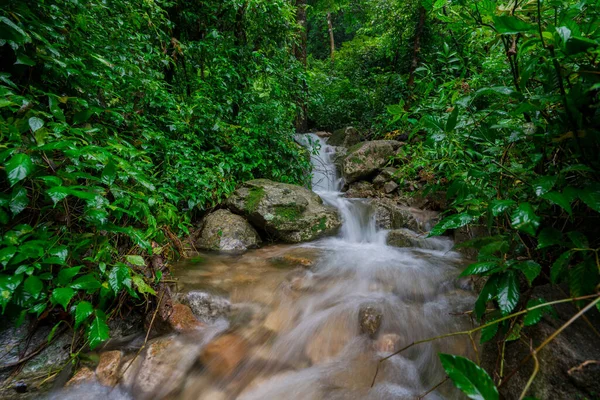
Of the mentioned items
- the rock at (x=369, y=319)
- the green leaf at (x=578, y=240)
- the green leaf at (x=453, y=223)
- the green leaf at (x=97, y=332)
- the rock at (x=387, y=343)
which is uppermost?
the green leaf at (x=453, y=223)

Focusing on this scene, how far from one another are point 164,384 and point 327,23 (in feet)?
59.9

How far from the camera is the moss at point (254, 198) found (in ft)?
14.4

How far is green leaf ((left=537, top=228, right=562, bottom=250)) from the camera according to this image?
42.1 inches

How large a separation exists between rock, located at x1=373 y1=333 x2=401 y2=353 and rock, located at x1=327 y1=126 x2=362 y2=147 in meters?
7.35

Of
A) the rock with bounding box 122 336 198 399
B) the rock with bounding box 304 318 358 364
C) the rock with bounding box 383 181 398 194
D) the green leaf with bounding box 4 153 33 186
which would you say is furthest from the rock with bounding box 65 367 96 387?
the rock with bounding box 383 181 398 194

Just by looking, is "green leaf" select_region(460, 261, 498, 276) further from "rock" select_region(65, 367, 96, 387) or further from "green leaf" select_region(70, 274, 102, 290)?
"rock" select_region(65, 367, 96, 387)

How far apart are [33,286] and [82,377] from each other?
2.43 ft

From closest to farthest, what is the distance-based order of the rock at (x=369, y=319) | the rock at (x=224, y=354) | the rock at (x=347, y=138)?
the rock at (x=224, y=354) < the rock at (x=369, y=319) < the rock at (x=347, y=138)

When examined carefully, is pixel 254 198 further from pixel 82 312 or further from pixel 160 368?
pixel 82 312

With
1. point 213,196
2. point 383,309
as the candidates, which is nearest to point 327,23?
point 213,196

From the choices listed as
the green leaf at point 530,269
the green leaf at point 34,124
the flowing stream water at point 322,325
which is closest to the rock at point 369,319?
the flowing stream water at point 322,325

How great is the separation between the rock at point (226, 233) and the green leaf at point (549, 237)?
3504mm

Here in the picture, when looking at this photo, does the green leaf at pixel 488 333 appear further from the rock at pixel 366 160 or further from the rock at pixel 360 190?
the rock at pixel 366 160

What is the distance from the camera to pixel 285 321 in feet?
8.46
